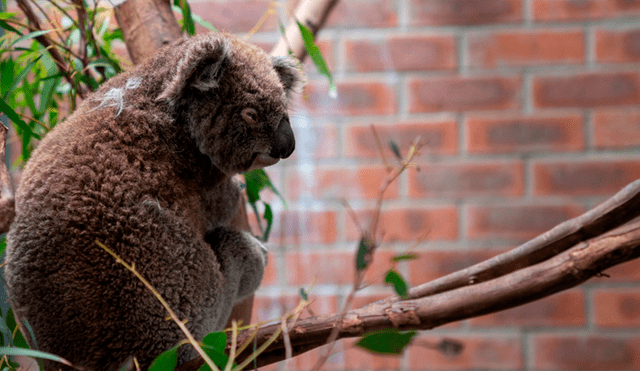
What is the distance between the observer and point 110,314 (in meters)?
0.65

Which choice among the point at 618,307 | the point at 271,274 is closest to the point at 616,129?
the point at 618,307

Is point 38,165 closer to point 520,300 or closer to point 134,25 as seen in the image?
point 134,25

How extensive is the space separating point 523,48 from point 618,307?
0.73 meters

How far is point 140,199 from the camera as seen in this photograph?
0.66 m

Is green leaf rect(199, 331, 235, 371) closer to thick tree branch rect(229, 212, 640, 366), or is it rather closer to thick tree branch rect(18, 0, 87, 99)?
thick tree branch rect(229, 212, 640, 366)

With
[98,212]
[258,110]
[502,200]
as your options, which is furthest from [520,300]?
[502,200]

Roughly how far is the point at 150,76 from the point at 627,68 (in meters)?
1.28

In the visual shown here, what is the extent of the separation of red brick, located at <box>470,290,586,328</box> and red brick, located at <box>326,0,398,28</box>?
0.85 m

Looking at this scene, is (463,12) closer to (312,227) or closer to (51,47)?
(312,227)

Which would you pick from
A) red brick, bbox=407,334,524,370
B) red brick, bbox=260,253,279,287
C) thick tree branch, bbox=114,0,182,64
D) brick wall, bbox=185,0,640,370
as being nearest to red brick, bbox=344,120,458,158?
brick wall, bbox=185,0,640,370

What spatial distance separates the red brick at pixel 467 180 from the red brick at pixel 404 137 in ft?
0.17

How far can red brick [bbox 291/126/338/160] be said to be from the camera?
5.07ft

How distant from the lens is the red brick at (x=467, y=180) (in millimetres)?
1508

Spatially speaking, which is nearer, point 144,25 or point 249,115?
point 249,115
